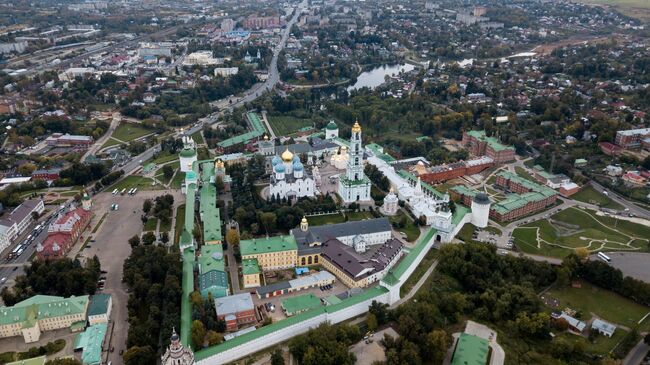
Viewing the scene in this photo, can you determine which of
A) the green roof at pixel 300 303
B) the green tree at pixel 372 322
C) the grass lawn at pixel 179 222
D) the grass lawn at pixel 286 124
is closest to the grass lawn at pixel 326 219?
the grass lawn at pixel 179 222

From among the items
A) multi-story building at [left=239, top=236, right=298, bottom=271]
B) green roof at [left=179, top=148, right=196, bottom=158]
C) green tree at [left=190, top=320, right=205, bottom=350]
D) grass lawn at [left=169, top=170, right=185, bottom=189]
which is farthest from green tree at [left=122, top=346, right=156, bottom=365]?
green roof at [left=179, top=148, right=196, bottom=158]

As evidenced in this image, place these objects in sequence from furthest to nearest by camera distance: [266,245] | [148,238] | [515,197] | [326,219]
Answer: [515,197], [326,219], [148,238], [266,245]

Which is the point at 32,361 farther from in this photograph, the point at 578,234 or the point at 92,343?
the point at 578,234

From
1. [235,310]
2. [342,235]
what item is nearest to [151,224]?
[235,310]

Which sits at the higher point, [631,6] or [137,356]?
[137,356]

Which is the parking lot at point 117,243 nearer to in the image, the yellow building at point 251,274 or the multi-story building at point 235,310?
the multi-story building at point 235,310

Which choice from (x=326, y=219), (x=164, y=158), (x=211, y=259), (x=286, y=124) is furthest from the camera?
(x=286, y=124)

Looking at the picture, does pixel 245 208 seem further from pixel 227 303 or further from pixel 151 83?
pixel 151 83
